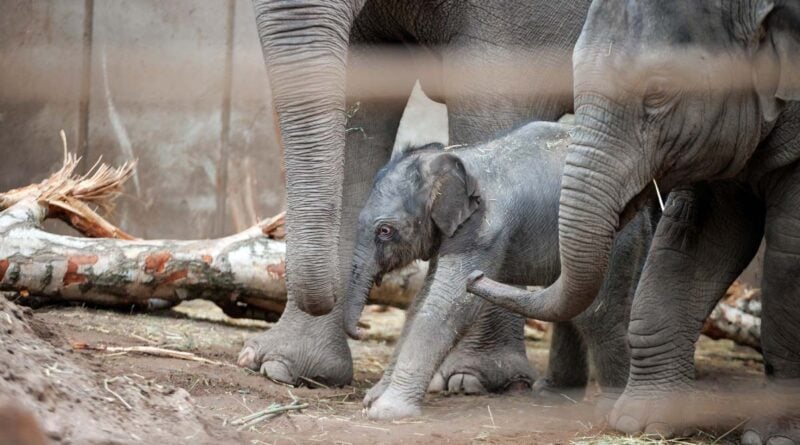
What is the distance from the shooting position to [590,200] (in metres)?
3.98

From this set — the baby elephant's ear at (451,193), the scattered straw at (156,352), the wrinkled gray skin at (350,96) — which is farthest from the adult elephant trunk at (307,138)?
the scattered straw at (156,352)

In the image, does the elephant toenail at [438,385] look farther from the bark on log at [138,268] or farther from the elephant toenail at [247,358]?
the bark on log at [138,268]

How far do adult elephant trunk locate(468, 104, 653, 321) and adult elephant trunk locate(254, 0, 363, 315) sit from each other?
3.11 ft

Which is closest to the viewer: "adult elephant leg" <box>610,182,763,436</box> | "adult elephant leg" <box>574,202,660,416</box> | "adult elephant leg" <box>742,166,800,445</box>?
"adult elephant leg" <box>742,166,800,445</box>

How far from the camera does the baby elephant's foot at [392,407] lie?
4.73 metres

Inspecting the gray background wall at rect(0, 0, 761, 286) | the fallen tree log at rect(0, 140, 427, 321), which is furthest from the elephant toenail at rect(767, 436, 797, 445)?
the gray background wall at rect(0, 0, 761, 286)

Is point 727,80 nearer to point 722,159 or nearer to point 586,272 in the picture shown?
point 722,159

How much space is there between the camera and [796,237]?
14.1ft

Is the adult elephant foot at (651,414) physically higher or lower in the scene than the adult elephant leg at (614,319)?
lower

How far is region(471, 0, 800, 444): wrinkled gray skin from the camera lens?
4004 mm

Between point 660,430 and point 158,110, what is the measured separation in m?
5.84

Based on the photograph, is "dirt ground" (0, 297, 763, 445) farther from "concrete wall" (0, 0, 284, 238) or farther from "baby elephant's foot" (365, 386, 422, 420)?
"concrete wall" (0, 0, 284, 238)

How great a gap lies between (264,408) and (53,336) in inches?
41.2

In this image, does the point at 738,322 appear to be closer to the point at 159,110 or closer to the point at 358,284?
the point at 358,284
